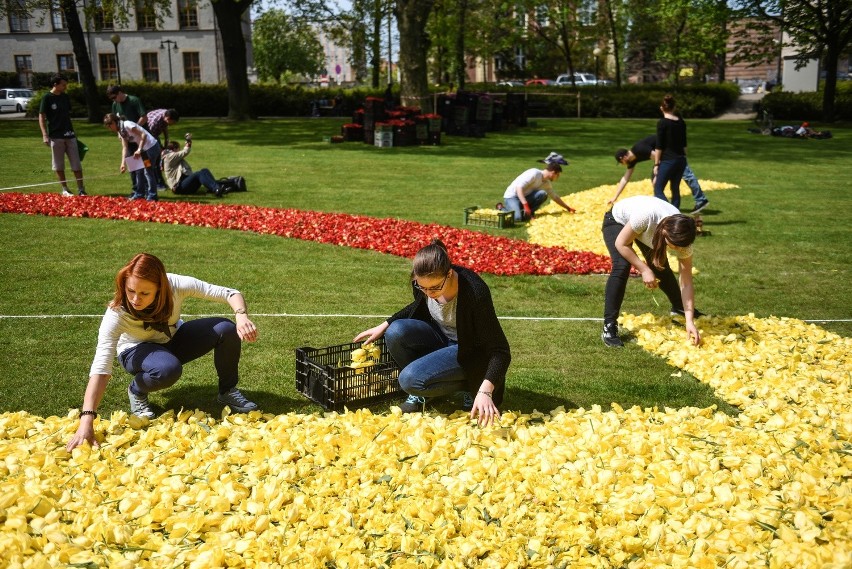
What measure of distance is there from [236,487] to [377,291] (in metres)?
4.56

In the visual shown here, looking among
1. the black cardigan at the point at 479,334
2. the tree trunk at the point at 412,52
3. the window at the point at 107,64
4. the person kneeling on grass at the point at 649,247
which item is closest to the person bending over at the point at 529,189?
the person kneeling on grass at the point at 649,247

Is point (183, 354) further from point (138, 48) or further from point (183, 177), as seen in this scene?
point (138, 48)

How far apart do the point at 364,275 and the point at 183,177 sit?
281 inches

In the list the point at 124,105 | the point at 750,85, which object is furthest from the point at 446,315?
the point at 750,85

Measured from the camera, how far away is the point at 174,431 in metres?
→ 5.17

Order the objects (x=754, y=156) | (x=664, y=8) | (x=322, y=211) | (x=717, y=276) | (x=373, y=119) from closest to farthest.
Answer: (x=717, y=276), (x=322, y=211), (x=754, y=156), (x=373, y=119), (x=664, y=8)

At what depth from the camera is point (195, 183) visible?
50.2ft

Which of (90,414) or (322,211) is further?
(322,211)

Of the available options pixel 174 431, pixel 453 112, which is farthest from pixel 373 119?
pixel 174 431

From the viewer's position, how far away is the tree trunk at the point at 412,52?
1147 inches

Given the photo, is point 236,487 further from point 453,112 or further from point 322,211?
point 453,112

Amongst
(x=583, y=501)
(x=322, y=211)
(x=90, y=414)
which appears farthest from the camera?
(x=322, y=211)

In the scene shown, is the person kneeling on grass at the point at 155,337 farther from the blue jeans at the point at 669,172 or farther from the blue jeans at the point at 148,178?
the blue jeans at the point at 148,178

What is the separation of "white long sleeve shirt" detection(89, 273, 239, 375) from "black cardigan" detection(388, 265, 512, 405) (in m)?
1.47
